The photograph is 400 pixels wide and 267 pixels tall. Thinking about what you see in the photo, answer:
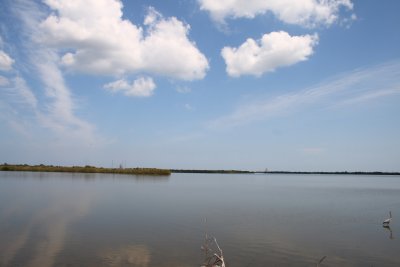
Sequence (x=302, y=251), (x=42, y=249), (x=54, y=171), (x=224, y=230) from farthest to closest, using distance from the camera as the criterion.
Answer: (x=54, y=171) → (x=224, y=230) → (x=302, y=251) → (x=42, y=249)

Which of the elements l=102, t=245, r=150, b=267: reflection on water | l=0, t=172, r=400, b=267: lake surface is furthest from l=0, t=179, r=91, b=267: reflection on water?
l=102, t=245, r=150, b=267: reflection on water

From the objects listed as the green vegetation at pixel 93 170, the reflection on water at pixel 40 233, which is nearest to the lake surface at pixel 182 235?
the reflection on water at pixel 40 233

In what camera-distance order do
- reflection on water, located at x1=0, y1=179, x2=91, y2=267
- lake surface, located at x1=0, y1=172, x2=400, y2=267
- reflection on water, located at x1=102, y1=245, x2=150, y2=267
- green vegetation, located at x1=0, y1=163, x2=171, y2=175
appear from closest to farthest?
reflection on water, located at x1=102, y1=245, x2=150, y2=267 → reflection on water, located at x1=0, y1=179, x2=91, y2=267 → lake surface, located at x1=0, y1=172, x2=400, y2=267 → green vegetation, located at x1=0, y1=163, x2=171, y2=175

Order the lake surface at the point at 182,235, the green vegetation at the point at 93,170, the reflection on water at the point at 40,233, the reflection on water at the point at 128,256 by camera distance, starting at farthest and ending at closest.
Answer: the green vegetation at the point at 93,170 → the lake surface at the point at 182,235 → the reflection on water at the point at 40,233 → the reflection on water at the point at 128,256

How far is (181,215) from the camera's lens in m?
21.0

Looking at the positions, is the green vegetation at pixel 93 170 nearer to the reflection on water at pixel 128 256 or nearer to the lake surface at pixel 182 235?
the lake surface at pixel 182 235

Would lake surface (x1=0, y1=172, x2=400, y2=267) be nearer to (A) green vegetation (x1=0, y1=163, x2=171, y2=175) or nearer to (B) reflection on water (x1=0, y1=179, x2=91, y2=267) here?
(B) reflection on water (x1=0, y1=179, x2=91, y2=267)

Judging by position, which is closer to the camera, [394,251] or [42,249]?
[42,249]

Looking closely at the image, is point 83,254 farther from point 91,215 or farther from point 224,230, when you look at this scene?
point 91,215

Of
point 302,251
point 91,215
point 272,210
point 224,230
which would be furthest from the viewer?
point 272,210

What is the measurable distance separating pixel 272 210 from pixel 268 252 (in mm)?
12147

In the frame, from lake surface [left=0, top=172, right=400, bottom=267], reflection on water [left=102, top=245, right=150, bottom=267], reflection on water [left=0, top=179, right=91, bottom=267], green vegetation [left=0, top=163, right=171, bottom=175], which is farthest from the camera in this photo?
green vegetation [left=0, top=163, right=171, bottom=175]

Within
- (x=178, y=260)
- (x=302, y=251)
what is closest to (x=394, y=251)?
(x=302, y=251)

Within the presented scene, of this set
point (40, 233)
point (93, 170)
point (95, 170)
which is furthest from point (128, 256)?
point (93, 170)
